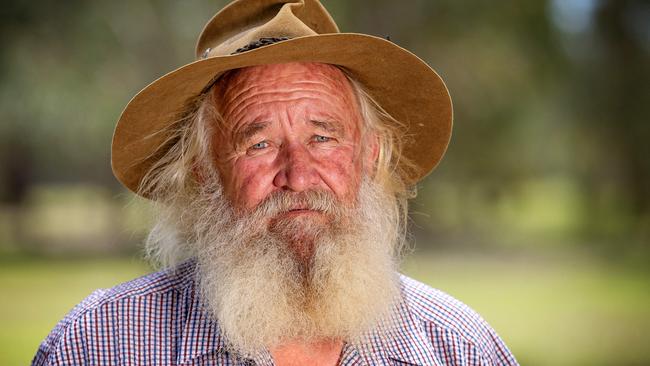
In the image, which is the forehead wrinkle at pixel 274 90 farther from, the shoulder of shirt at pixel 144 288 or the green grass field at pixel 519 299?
the green grass field at pixel 519 299

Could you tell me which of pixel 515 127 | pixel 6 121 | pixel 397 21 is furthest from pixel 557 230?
pixel 6 121

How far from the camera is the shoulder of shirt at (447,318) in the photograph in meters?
2.68

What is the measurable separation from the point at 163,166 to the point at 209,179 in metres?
0.23

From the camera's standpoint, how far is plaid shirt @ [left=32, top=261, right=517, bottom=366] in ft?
8.11

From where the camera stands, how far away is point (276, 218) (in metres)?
2.57

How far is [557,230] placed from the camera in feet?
107

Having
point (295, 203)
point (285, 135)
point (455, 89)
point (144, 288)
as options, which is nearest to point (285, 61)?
point (285, 135)

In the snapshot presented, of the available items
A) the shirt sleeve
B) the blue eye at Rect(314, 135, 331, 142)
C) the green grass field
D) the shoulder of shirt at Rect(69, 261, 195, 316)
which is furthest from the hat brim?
the green grass field

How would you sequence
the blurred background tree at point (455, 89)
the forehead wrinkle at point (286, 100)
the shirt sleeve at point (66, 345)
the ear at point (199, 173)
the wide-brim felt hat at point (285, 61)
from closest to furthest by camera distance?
1. the shirt sleeve at point (66, 345)
2. the wide-brim felt hat at point (285, 61)
3. the forehead wrinkle at point (286, 100)
4. the ear at point (199, 173)
5. the blurred background tree at point (455, 89)

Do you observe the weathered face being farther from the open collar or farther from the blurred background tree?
the blurred background tree

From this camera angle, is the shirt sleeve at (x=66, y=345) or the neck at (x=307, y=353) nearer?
the shirt sleeve at (x=66, y=345)

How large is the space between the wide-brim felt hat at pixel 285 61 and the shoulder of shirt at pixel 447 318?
59 cm

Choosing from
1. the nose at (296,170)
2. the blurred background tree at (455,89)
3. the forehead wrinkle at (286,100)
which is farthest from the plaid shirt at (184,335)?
the blurred background tree at (455,89)

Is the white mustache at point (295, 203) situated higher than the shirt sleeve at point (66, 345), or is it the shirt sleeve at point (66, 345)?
the white mustache at point (295, 203)
